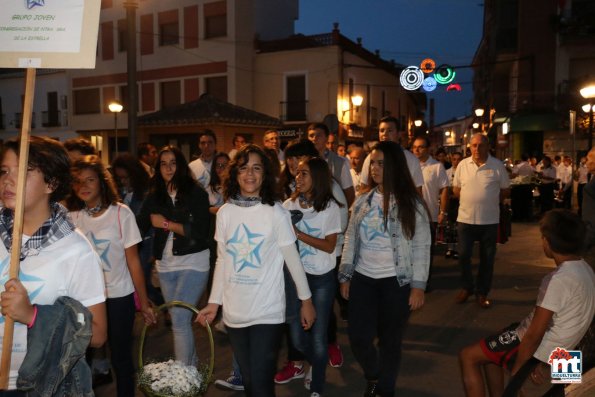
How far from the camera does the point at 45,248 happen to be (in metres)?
2.17

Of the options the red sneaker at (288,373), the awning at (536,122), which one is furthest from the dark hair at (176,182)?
the awning at (536,122)

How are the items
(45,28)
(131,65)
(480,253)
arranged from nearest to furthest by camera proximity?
(45,28)
(480,253)
(131,65)

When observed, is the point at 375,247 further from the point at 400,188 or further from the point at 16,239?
the point at 16,239

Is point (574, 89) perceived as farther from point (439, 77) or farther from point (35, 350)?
point (35, 350)

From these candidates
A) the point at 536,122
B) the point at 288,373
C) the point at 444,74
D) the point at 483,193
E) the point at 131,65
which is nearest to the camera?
the point at 288,373

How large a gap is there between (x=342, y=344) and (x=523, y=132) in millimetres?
29082

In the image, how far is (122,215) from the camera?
13.4 feet

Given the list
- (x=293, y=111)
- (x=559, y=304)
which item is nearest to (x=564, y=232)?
(x=559, y=304)

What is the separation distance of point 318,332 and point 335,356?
1.01 meters

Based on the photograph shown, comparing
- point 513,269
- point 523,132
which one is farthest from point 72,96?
point 513,269

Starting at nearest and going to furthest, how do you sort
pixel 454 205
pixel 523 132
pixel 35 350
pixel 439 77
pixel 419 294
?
pixel 35 350 < pixel 419 294 < pixel 454 205 < pixel 439 77 < pixel 523 132

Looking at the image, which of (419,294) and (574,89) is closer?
(419,294)

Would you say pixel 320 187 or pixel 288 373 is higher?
pixel 320 187

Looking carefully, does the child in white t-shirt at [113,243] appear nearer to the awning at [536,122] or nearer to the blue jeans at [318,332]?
the blue jeans at [318,332]
